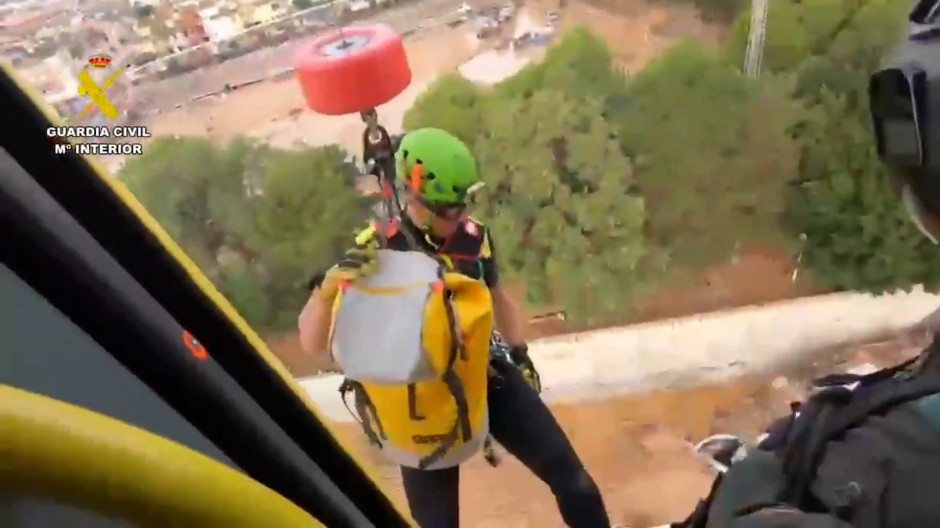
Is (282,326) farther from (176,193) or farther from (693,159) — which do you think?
(693,159)

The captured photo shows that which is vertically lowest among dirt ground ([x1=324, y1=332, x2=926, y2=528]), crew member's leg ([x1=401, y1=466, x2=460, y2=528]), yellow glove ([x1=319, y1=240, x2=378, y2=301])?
dirt ground ([x1=324, y1=332, x2=926, y2=528])

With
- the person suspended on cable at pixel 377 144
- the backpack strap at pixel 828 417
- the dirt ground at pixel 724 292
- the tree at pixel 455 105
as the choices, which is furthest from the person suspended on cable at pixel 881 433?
the dirt ground at pixel 724 292

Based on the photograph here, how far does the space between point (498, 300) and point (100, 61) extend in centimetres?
59

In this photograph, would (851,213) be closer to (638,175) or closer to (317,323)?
(638,175)

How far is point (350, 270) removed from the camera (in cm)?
75

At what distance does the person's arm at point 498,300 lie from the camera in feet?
2.84

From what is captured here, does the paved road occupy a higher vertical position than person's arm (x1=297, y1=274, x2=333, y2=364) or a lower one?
higher

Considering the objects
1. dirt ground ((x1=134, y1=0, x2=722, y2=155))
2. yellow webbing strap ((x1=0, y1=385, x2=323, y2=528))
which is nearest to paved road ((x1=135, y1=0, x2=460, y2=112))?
dirt ground ((x1=134, y1=0, x2=722, y2=155))

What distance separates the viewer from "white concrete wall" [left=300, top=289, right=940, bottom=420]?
51.9 inches

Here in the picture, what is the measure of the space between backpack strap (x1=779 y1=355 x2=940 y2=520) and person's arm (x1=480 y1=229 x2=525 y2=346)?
43cm

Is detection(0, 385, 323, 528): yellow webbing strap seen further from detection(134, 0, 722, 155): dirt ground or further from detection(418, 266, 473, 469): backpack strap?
detection(134, 0, 722, 155): dirt ground

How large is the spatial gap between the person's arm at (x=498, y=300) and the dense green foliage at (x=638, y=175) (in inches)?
10.4

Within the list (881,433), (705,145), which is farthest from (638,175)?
(881,433)

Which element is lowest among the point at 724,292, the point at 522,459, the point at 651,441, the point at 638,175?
the point at 651,441
